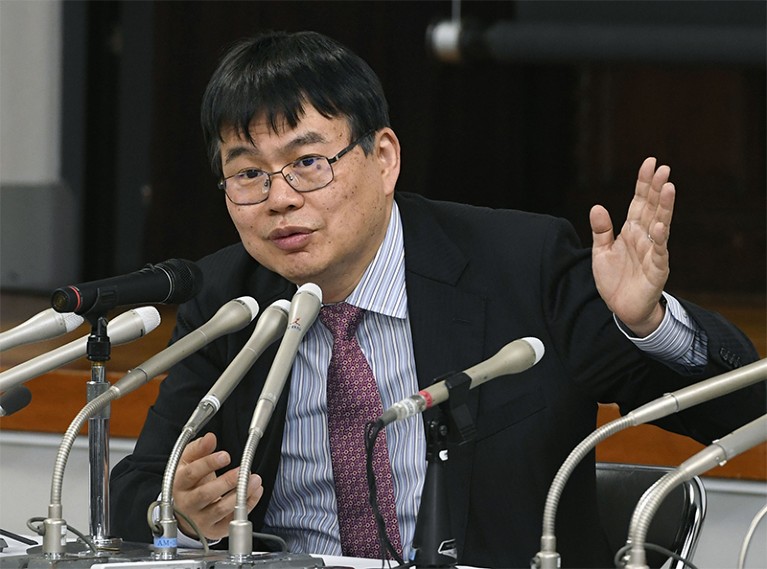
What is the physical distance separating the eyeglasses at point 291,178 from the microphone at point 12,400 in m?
0.42

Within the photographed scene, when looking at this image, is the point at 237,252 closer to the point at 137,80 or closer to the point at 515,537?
the point at 515,537

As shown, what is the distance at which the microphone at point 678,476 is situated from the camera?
1.22m

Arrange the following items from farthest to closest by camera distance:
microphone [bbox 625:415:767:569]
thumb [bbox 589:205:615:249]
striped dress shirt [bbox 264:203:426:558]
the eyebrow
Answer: striped dress shirt [bbox 264:203:426:558] < the eyebrow < thumb [bbox 589:205:615:249] < microphone [bbox 625:415:767:569]

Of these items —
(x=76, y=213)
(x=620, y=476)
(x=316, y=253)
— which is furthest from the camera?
(x=76, y=213)

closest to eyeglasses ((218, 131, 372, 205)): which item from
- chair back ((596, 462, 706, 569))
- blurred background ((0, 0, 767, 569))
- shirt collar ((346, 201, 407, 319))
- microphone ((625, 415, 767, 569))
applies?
shirt collar ((346, 201, 407, 319))

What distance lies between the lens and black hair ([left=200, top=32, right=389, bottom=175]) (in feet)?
6.11

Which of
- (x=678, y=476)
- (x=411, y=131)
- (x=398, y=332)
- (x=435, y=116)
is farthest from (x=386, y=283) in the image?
(x=435, y=116)

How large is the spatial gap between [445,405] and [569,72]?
557 centimetres

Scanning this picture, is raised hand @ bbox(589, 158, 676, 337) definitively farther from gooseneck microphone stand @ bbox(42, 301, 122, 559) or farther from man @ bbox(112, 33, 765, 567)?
gooseneck microphone stand @ bbox(42, 301, 122, 559)

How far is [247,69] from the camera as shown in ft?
6.26

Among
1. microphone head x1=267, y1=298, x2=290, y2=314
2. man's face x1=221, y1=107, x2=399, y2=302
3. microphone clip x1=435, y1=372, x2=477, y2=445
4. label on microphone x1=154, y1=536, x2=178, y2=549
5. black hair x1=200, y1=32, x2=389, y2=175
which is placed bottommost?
label on microphone x1=154, y1=536, x2=178, y2=549

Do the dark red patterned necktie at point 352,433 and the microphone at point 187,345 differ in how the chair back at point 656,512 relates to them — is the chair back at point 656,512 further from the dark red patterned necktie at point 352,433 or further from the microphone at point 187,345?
the microphone at point 187,345

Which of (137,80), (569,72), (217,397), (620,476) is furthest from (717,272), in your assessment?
(217,397)

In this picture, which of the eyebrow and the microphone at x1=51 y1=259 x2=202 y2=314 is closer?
the microphone at x1=51 y1=259 x2=202 y2=314
